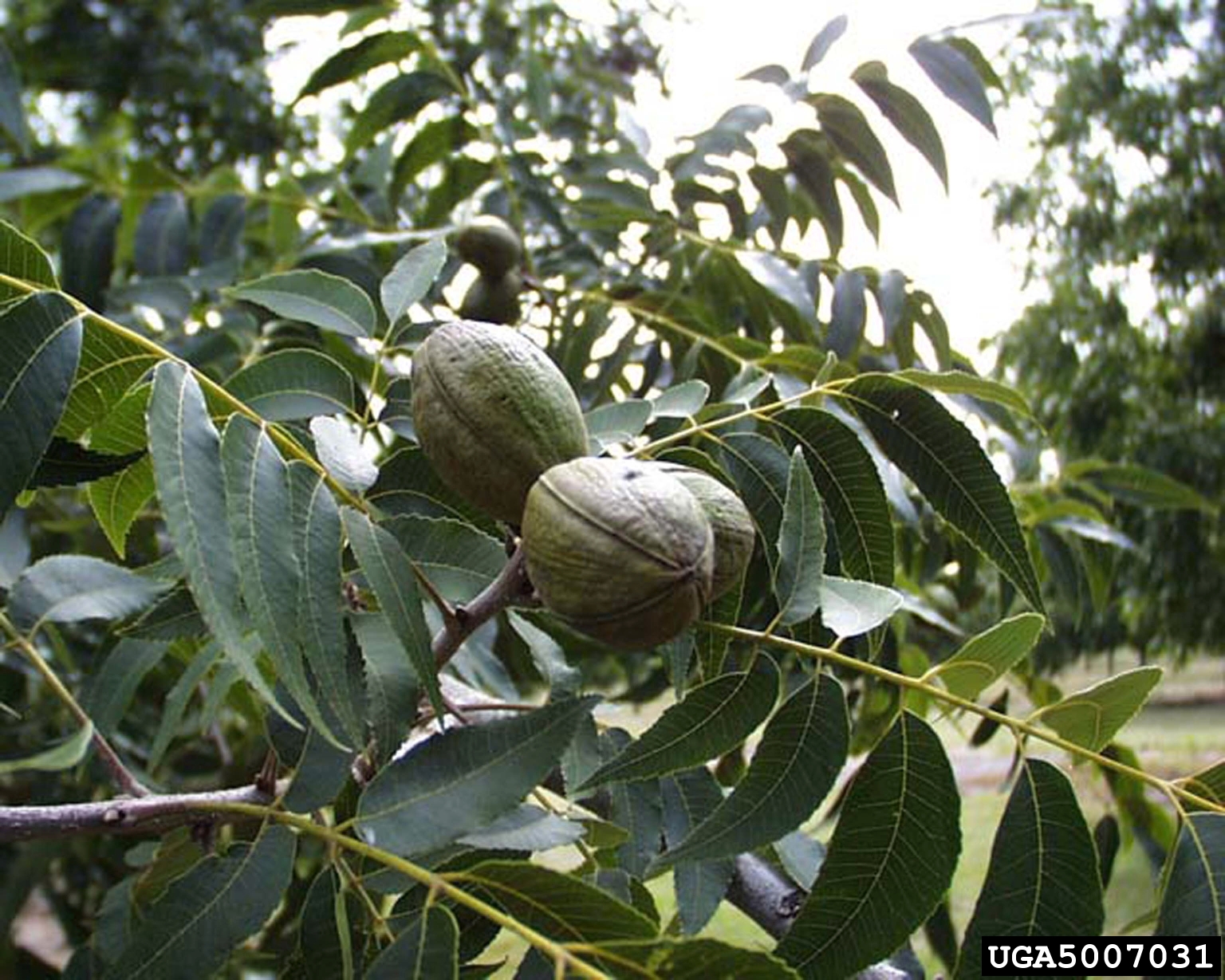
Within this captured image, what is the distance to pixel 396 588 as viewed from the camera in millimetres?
910

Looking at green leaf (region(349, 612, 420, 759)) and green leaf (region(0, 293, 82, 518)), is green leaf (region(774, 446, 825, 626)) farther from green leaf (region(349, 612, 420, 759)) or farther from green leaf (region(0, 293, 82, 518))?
green leaf (region(0, 293, 82, 518))

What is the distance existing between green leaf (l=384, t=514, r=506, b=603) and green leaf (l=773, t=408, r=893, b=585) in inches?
12.1

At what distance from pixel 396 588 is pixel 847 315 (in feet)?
3.86

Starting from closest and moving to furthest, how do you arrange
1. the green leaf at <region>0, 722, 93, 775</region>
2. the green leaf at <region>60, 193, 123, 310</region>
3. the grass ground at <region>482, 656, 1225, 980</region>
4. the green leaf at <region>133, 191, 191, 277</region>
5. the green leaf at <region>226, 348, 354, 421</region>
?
the green leaf at <region>0, 722, 93, 775</region>
the green leaf at <region>226, 348, 354, 421</region>
the green leaf at <region>60, 193, 123, 310</region>
the green leaf at <region>133, 191, 191, 277</region>
the grass ground at <region>482, 656, 1225, 980</region>

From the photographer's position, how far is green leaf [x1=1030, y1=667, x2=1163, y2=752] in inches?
36.1

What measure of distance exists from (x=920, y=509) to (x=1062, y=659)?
13.0 ft

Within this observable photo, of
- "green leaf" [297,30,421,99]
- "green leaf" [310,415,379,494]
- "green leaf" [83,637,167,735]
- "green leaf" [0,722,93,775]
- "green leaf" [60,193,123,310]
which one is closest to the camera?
"green leaf" [0,722,93,775]

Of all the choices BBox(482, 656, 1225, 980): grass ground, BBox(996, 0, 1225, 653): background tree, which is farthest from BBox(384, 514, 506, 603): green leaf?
BBox(996, 0, 1225, 653): background tree

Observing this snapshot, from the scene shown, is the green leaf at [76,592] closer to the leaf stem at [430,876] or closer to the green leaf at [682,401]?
the leaf stem at [430,876]

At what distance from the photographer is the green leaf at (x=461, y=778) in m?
0.85

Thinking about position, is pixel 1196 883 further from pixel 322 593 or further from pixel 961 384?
pixel 322 593

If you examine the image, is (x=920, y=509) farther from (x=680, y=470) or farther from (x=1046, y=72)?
(x=1046, y=72)

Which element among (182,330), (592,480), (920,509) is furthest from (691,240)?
(592,480)

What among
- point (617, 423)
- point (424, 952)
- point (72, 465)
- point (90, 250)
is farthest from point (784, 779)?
point (90, 250)
